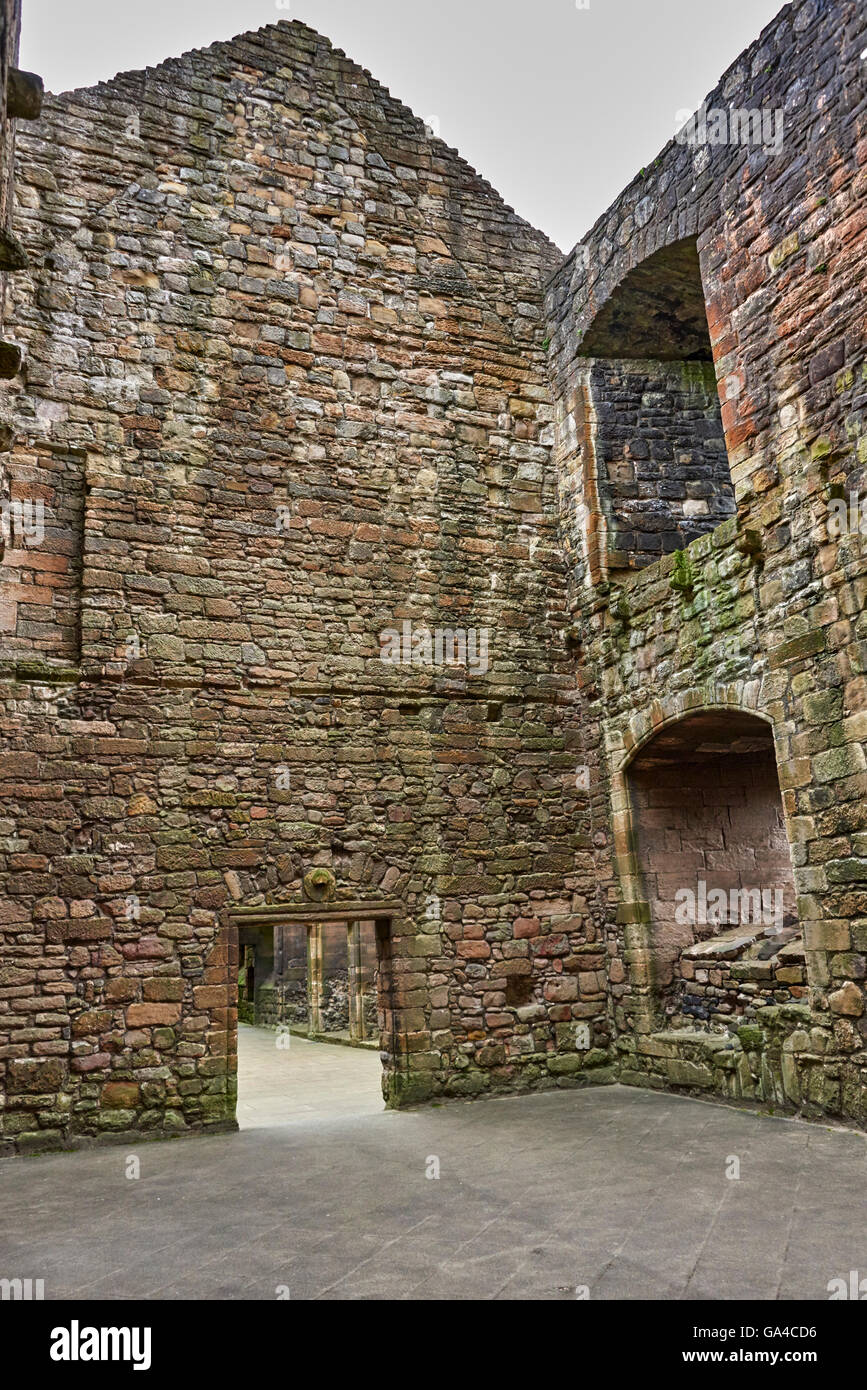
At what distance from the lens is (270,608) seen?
6840 millimetres

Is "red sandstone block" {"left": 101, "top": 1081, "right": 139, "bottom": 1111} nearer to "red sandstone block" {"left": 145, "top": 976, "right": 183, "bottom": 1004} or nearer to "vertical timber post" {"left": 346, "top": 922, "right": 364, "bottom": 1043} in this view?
"red sandstone block" {"left": 145, "top": 976, "right": 183, "bottom": 1004}

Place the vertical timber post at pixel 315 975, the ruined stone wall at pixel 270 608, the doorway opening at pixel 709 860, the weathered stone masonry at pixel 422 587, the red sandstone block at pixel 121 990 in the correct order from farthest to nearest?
the vertical timber post at pixel 315 975
the doorway opening at pixel 709 860
the ruined stone wall at pixel 270 608
the red sandstone block at pixel 121 990
the weathered stone masonry at pixel 422 587

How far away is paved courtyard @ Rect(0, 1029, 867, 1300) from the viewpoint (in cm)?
298

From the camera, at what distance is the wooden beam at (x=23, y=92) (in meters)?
4.43

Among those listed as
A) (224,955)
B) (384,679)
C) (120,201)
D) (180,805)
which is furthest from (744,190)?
(224,955)

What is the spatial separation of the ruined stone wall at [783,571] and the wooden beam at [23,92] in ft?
14.2

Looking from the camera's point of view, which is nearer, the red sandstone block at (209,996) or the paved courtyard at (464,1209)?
the paved courtyard at (464,1209)

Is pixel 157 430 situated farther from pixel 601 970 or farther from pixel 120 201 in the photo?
pixel 601 970

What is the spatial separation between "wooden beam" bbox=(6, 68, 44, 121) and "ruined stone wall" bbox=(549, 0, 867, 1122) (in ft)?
14.2

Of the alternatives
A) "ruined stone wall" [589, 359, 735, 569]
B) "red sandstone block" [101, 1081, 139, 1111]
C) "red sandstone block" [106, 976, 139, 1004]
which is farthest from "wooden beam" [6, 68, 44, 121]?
"red sandstone block" [101, 1081, 139, 1111]

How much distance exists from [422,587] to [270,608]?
131 cm

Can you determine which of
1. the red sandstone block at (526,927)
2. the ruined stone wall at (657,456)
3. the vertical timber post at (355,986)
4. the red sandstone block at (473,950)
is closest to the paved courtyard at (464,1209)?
the red sandstone block at (473,950)

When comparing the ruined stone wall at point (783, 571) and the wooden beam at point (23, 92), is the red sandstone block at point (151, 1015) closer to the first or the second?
the ruined stone wall at point (783, 571)

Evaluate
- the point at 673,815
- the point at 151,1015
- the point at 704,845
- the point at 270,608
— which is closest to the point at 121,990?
the point at 151,1015
